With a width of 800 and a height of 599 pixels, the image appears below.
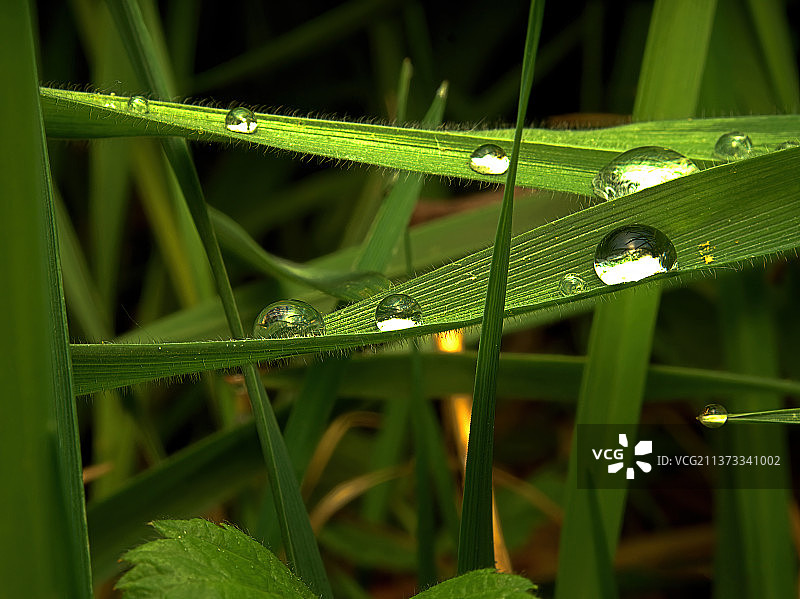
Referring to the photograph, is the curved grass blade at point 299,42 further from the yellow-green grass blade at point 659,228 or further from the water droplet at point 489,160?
the yellow-green grass blade at point 659,228

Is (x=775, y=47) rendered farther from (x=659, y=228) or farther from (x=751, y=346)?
(x=659, y=228)

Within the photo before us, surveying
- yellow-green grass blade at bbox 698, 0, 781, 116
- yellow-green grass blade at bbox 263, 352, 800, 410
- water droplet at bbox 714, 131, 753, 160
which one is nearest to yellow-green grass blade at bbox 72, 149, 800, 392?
water droplet at bbox 714, 131, 753, 160

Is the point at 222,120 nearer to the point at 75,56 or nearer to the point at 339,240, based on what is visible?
the point at 339,240

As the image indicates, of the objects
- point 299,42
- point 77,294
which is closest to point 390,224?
point 77,294

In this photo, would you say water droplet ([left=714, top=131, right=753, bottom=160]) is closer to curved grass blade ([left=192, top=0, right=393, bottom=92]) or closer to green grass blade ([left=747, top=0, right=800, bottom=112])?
green grass blade ([left=747, top=0, right=800, bottom=112])

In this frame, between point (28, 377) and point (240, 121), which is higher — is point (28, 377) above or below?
below

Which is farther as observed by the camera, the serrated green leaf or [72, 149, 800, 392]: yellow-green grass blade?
[72, 149, 800, 392]: yellow-green grass blade

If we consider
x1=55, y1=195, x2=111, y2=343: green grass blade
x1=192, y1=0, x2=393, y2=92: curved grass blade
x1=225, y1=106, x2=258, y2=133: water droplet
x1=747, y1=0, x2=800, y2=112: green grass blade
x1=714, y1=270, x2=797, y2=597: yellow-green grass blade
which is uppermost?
x1=192, y1=0, x2=393, y2=92: curved grass blade
